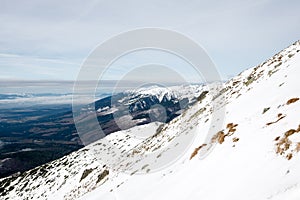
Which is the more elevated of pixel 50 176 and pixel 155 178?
pixel 155 178

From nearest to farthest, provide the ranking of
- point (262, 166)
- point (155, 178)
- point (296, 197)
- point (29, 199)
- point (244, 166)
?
point (296, 197) → point (262, 166) → point (244, 166) → point (155, 178) → point (29, 199)

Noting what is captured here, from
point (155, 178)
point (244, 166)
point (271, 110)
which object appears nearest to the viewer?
point (244, 166)

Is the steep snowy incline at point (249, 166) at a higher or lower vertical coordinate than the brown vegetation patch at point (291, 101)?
lower

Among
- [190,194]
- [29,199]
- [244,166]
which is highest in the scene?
[244,166]

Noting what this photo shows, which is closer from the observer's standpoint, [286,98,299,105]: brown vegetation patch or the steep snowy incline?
the steep snowy incline

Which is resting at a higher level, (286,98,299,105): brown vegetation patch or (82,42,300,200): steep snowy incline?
(286,98,299,105): brown vegetation patch

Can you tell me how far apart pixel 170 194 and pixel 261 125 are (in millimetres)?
7046

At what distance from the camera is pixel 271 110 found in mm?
17500

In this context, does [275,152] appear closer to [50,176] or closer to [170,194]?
[170,194]

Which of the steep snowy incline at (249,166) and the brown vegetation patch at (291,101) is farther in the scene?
the brown vegetation patch at (291,101)

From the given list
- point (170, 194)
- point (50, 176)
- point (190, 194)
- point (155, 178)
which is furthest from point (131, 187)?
point (50, 176)

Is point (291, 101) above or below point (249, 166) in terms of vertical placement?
above

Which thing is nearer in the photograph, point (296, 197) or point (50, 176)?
point (296, 197)

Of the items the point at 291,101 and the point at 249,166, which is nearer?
the point at 249,166
